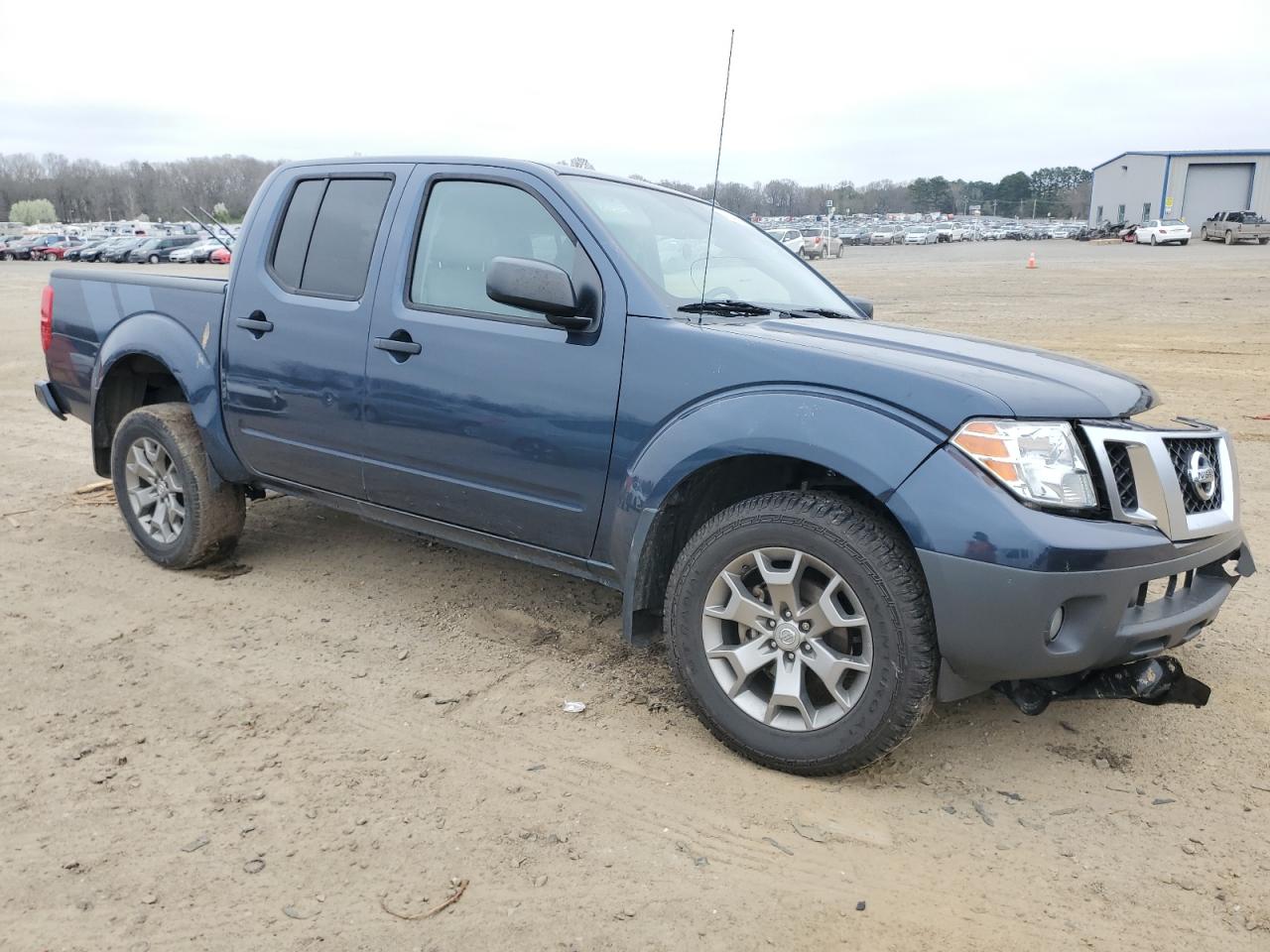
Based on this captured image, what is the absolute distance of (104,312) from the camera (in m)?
5.24

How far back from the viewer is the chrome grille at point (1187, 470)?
3.04 meters

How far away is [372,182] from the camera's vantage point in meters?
4.32

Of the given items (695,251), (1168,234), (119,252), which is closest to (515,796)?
(695,251)

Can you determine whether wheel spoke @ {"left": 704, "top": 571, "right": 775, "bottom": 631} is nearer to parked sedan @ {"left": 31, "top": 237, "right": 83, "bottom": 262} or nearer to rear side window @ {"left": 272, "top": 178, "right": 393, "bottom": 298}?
rear side window @ {"left": 272, "top": 178, "right": 393, "bottom": 298}

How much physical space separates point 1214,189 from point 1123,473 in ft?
305

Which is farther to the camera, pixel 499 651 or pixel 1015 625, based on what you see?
pixel 499 651

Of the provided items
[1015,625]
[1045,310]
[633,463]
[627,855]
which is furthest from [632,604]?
[1045,310]

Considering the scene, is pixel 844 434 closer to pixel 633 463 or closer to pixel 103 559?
pixel 633 463

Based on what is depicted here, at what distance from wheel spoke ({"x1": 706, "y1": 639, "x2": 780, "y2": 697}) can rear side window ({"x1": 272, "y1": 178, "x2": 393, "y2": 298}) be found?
2.17 m


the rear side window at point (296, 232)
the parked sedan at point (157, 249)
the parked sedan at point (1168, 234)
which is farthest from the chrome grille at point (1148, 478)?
the parked sedan at point (1168, 234)

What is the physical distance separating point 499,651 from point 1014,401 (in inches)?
88.9

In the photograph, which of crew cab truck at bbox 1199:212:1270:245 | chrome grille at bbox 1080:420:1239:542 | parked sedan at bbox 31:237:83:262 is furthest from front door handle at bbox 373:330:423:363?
parked sedan at bbox 31:237:83:262

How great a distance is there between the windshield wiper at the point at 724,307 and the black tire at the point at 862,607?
780 millimetres

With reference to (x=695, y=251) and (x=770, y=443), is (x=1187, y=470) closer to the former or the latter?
(x=770, y=443)
